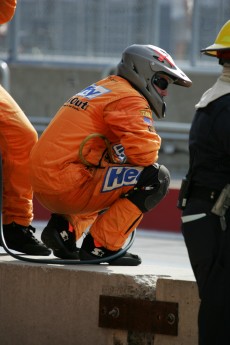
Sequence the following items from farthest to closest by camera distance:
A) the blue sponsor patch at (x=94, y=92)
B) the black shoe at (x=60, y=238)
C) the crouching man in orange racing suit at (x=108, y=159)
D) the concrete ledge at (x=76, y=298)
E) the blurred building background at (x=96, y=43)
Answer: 1. the blurred building background at (x=96, y=43)
2. the black shoe at (x=60, y=238)
3. the blue sponsor patch at (x=94, y=92)
4. the crouching man in orange racing suit at (x=108, y=159)
5. the concrete ledge at (x=76, y=298)

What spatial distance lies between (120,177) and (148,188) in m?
0.16

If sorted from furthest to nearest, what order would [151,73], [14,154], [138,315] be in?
[14,154], [151,73], [138,315]

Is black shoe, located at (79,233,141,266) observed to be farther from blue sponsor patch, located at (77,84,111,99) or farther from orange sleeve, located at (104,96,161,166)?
blue sponsor patch, located at (77,84,111,99)

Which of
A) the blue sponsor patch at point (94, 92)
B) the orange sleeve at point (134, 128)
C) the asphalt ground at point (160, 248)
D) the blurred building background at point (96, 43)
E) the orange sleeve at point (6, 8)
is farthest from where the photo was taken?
the blurred building background at point (96, 43)

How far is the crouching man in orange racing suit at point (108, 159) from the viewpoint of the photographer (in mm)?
6207

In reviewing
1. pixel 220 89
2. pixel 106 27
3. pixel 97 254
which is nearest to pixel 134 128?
pixel 97 254

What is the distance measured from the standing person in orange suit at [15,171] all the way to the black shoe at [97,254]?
0.39m

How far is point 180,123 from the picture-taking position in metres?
13.6

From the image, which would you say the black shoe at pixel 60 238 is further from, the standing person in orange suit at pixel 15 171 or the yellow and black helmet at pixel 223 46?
the yellow and black helmet at pixel 223 46

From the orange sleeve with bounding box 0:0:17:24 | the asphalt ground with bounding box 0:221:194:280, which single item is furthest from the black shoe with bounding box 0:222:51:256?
the asphalt ground with bounding box 0:221:194:280

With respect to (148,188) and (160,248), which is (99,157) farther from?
(160,248)

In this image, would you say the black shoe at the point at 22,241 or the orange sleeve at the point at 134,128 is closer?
the orange sleeve at the point at 134,128

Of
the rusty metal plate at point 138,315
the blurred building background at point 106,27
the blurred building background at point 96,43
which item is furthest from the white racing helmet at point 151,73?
the blurred building background at point 106,27

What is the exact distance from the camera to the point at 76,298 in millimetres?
6090
